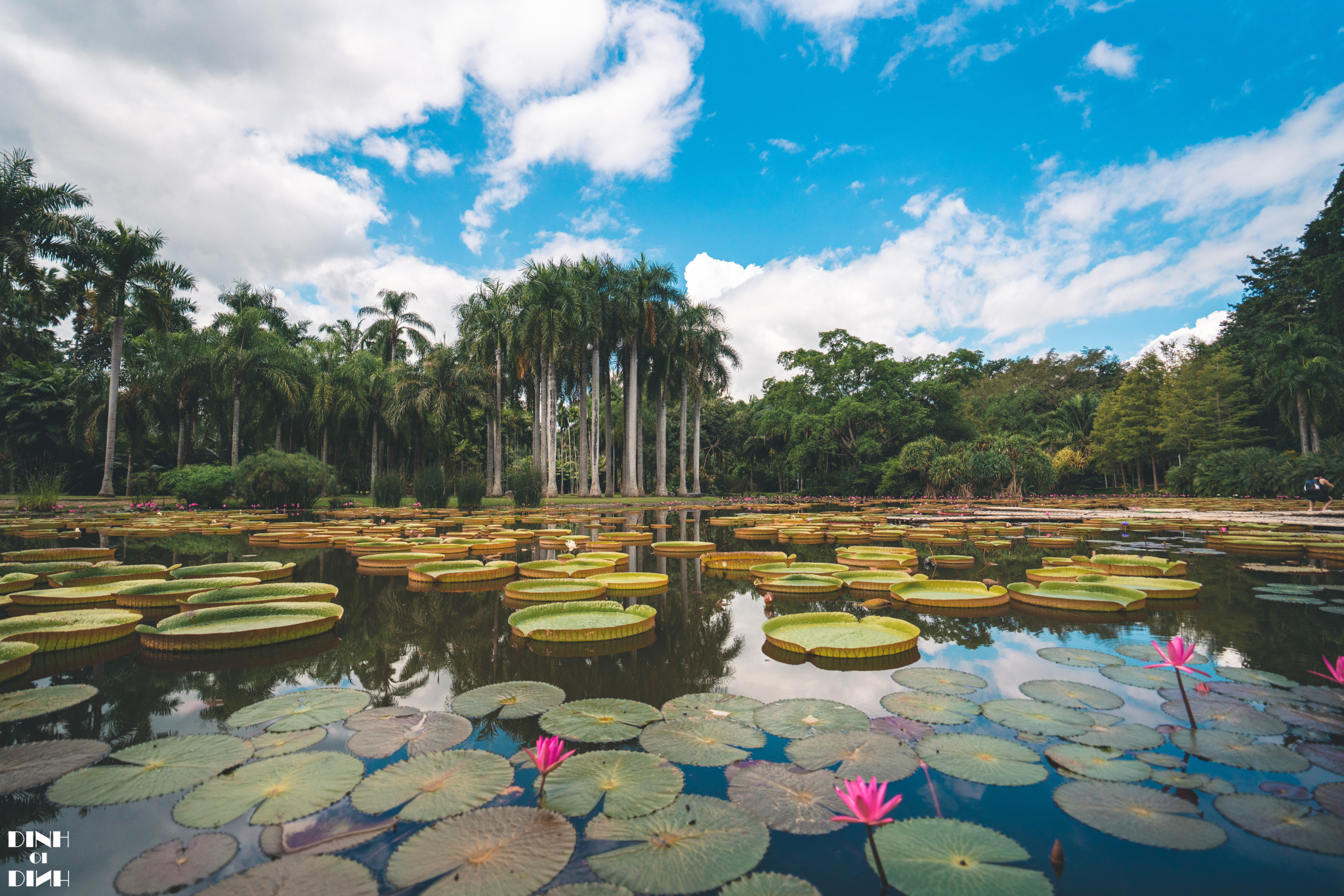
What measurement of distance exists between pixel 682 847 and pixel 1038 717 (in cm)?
151

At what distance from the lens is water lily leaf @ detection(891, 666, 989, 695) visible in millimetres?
2270

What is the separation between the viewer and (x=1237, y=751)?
1.67 m

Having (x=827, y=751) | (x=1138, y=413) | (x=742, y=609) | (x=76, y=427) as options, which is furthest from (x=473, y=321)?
(x=1138, y=413)

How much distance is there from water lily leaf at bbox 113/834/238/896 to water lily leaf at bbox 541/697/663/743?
2.92ft

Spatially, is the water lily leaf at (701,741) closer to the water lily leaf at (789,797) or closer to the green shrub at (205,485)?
the water lily leaf at (789,797)

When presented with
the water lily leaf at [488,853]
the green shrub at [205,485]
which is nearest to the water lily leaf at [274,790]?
the water lily leaf at [488,853]

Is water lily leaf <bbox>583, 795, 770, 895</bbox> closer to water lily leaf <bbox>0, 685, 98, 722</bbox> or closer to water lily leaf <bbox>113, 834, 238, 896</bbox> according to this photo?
water lily leaf <bbox>113, 834, 238, 896</bbox>

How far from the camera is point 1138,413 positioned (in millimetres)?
29375

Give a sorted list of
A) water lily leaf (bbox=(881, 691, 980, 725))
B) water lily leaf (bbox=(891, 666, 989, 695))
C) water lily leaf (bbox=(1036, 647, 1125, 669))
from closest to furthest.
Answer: water lily leaf (bbox=(881, 691, 980, 725))
water lily leaf (bbox=(891, 666, 989, 695))
water lily leaf (bbox=(1036, 647, 1125, 669))

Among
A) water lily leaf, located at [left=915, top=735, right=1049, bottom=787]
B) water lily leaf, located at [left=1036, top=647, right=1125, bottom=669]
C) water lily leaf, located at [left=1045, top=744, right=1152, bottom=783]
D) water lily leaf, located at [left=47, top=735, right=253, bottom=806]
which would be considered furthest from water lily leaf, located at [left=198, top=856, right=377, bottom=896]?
water lily leaf, located at [left=1036, top=647, right=1125, bottom=669]

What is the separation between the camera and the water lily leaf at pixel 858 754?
1589 millimetres

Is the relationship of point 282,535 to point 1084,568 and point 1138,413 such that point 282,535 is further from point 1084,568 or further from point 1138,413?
point 1138,413

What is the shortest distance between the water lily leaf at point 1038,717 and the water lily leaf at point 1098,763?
11 cm

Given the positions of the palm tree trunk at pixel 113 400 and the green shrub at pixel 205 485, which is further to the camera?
the palm tree trunk at pixel 113 400
